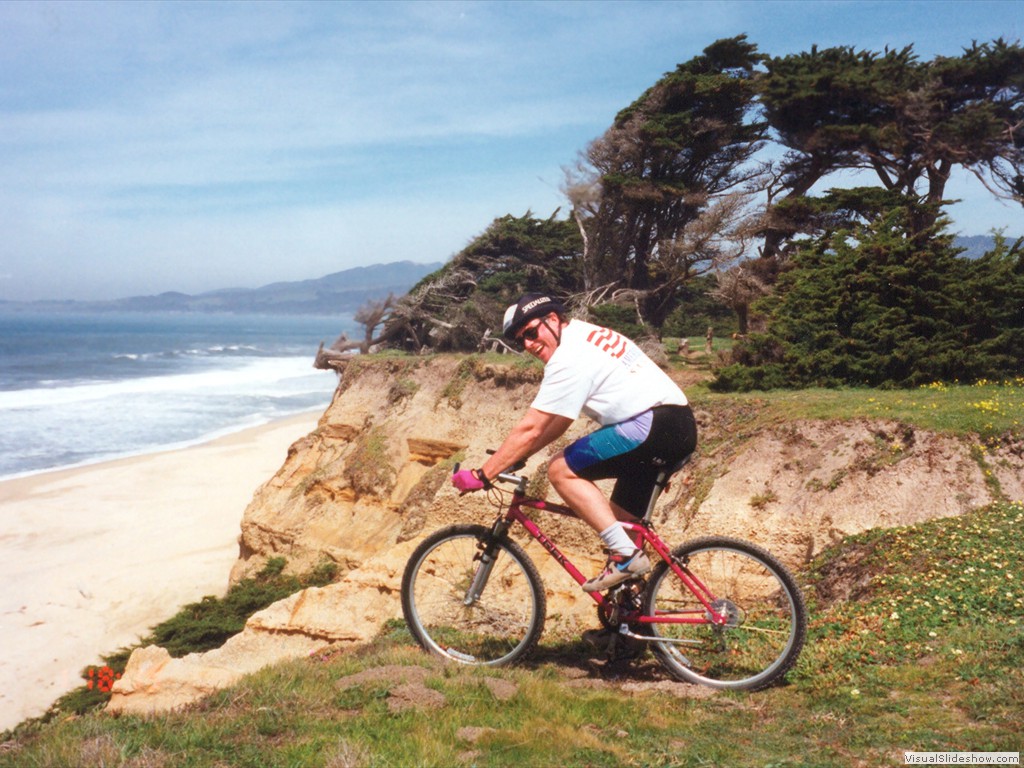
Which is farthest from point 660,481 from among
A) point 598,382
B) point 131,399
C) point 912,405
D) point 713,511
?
point 131,399

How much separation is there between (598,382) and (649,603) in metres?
1.38

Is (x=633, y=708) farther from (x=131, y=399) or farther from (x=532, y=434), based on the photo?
(x=131, y=399)

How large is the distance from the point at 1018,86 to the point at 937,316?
9365 mm

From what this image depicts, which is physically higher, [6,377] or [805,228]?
[805,228]

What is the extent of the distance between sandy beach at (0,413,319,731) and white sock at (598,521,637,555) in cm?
1041

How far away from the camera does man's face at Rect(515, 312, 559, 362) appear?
4.60m

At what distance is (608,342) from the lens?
4457 mm

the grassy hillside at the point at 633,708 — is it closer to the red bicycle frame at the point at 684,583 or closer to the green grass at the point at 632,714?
the green grass at the point at 632,714

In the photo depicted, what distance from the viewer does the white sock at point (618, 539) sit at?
4.44 metres

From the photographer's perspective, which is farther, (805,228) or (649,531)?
(805,228)

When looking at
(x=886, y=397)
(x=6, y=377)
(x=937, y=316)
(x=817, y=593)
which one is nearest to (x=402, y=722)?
(x=817, y=593)

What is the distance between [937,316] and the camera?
11.5 m

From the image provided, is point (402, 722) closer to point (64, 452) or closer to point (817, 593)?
point (817, 593)

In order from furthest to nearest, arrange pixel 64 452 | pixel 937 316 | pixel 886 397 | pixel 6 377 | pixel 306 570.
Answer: pixel 6 377 → pixel 64 452 → pixel 306 570 → pixel 937 316 → pixel 886 397
